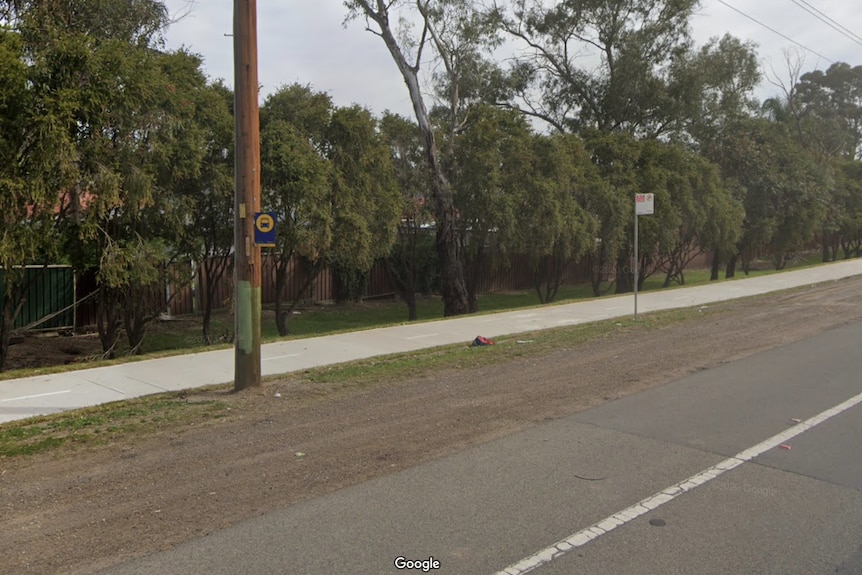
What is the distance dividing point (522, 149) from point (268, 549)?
691 inches

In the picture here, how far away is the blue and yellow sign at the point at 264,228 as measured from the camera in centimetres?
802

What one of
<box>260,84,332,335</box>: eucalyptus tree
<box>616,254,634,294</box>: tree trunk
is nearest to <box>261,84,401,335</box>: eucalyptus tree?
<box>260,84,332,335</box>: eucalyptus tree

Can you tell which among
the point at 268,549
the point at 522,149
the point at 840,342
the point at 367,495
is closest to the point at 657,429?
the point at 367,495

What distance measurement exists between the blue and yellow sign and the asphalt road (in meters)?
3.74

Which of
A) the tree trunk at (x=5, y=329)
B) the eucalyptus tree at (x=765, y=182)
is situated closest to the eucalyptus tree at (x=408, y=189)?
the tree trunk at (x=5, y=329)

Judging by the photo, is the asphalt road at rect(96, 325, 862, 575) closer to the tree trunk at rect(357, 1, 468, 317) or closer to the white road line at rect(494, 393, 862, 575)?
the white road line at rect(494, 393, 862, 575)

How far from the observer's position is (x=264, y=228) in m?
8.03

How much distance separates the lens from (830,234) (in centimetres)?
4519

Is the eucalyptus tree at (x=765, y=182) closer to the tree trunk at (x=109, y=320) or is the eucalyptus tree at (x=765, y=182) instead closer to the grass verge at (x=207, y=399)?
the grass verge at (x=207, y=399)

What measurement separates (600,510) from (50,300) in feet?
50.2

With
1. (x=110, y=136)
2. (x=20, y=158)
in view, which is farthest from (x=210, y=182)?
(x=20, y=158)

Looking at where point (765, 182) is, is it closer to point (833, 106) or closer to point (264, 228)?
point (264, 228)

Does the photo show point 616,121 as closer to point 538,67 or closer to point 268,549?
point 538,67

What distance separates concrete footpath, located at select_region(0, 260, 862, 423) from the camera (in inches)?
316
